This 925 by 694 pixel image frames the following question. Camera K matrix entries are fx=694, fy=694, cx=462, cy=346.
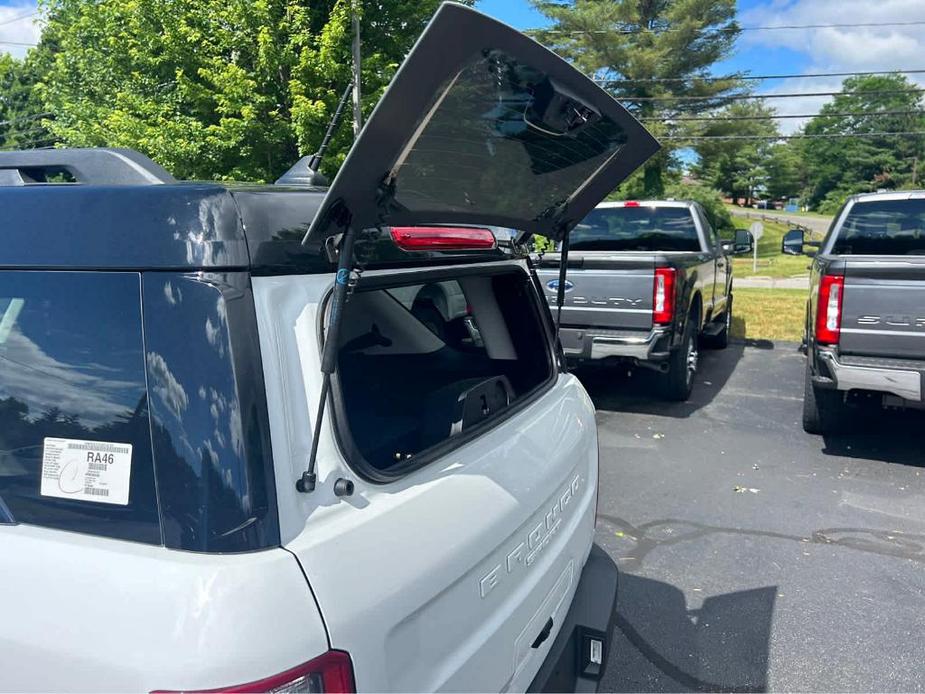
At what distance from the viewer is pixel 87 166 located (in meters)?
1.75

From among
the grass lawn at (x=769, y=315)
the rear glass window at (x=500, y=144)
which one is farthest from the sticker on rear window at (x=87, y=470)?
the grass lawn at (x=769, y=315)

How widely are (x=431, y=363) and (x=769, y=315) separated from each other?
38.7 feet

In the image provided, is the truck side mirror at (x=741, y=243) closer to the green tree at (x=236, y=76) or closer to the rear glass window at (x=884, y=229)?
the rear glass window at (x=884, y=229)

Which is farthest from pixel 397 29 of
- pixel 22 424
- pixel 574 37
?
pixel 574 37

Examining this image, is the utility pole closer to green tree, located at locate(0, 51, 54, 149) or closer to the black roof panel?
the black roof panel

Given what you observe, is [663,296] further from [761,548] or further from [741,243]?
Answer: [741,243]

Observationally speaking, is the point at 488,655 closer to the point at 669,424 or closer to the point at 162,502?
the point at 162,502

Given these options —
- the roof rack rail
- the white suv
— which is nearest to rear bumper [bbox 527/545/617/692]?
the white suv

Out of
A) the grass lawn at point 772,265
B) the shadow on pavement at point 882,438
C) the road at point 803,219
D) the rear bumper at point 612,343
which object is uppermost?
the road at point 803,219

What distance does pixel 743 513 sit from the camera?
4535 millimetres

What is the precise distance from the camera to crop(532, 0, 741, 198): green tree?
32.7 meters

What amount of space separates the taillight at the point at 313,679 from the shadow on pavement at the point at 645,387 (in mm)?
6015

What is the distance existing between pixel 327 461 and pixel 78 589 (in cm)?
47

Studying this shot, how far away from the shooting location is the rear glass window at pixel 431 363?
1.88 meters
